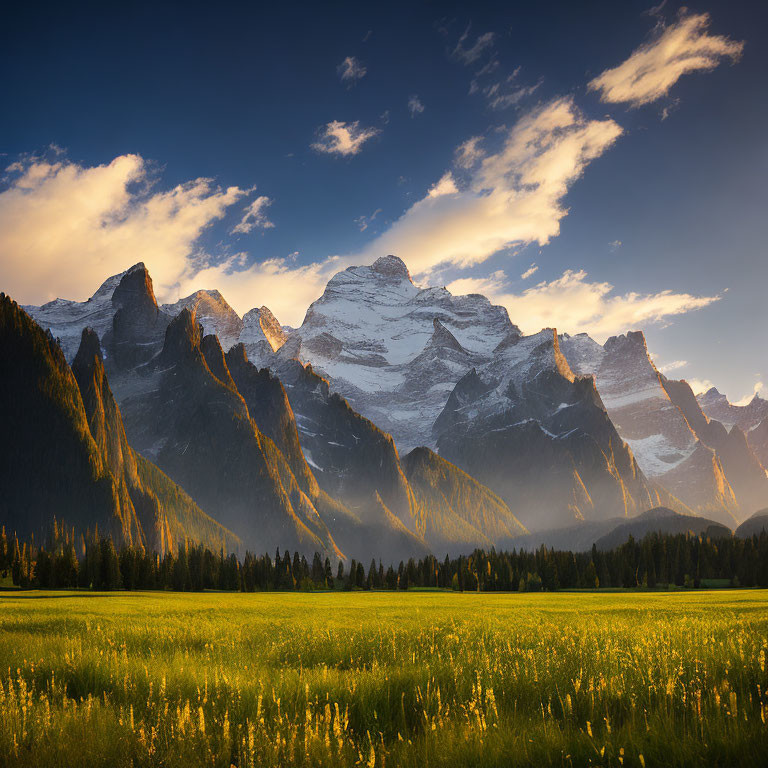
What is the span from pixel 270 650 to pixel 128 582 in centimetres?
14559

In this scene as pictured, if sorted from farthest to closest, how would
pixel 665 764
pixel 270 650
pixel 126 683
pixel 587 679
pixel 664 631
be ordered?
1. pixel 664 631
2. pixel 270 650
3. pixel 126 683
4. pixel 587 679
5. pixel 665 764

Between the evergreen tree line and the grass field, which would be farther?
the evergreen tree line

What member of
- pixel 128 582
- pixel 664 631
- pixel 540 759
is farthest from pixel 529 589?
pixel 540 759

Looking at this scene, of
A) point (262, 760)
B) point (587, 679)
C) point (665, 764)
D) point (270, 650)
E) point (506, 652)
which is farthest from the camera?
point (270, 650)

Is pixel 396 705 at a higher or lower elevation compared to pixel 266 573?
higher

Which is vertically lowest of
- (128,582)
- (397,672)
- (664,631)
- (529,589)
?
(529,589)

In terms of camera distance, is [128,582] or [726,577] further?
[726,577]

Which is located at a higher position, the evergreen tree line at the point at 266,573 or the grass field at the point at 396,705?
the grass field at the point at 396,705

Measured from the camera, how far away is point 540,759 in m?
7.22

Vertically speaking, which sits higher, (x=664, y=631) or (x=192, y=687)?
(x=192, y=687)

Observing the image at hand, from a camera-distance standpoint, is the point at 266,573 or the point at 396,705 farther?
the point at 266,573

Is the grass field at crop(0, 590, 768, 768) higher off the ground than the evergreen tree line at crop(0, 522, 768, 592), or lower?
higher

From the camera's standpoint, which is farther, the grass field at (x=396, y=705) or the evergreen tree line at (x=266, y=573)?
the evergreen tree line at (x=266, y=573)

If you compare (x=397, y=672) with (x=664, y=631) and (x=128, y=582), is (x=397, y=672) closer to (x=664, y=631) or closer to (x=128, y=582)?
(x=664, y=631)
